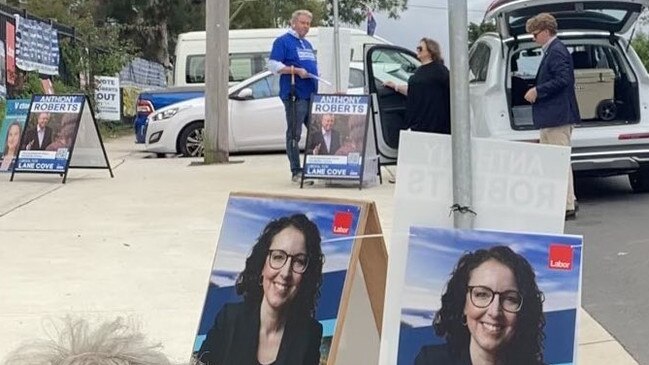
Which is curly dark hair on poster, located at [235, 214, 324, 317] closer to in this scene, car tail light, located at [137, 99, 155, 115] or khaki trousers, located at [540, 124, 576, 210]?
khaki trousers, located at [540, 124, 576, 210]

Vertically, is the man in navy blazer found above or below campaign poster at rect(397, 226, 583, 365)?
above

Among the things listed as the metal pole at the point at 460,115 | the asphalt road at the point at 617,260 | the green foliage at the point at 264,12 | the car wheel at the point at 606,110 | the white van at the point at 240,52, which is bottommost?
the asphalt road at the point at 617,260

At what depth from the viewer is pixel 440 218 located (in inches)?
138

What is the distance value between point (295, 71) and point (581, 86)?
3.14 meters

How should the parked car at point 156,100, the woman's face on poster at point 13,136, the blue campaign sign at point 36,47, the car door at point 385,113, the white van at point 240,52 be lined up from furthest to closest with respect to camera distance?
1. the white van at point 240,52
2. the parked car at point 156,100
3. the blue campaign sign at point 36,47
4. the woman's face on poster at point 13,136
5. the car door at point 385,113

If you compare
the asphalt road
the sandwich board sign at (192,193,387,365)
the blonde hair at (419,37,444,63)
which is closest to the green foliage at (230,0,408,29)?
the blonde hair at (419,37,444,63)

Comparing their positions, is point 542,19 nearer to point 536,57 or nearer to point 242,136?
point 536,57

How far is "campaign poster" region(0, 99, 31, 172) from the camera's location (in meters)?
11.4

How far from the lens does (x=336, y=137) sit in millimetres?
10336

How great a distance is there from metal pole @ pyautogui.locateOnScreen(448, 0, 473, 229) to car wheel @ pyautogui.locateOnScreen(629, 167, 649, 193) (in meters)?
7.07

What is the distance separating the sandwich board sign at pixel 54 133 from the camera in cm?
1086

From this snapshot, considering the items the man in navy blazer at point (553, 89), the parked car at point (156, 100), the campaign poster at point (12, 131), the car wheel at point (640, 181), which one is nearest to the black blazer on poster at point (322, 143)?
the man in navy blazer at point (553, 89)

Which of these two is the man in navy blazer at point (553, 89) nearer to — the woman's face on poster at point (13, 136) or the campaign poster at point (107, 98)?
the woman's face on poster at point (13, 136)

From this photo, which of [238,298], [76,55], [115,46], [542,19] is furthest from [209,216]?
[115,46]
